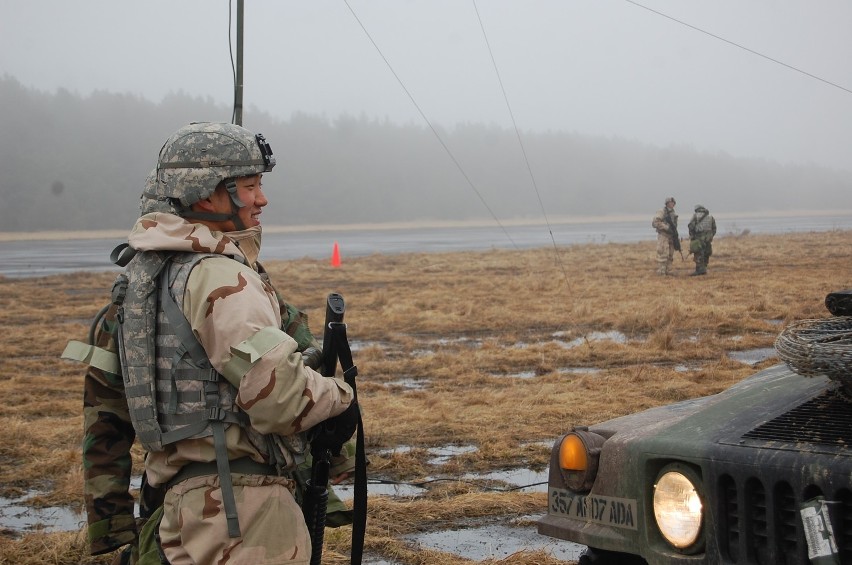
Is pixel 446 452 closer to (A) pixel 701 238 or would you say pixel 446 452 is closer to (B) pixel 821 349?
(B) pixel 821 349

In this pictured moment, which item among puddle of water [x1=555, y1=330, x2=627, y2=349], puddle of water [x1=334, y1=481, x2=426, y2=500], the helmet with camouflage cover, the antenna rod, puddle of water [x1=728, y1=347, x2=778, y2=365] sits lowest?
puddle of water [x1=334, y1=481, x2=426, y2=500]

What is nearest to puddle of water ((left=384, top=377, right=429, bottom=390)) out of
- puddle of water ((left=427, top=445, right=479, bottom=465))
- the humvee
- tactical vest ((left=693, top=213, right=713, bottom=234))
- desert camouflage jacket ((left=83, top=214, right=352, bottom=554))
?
puddle of water ((left=427, top=445, right=479, bottom=465))

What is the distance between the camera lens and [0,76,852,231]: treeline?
94.2 meters

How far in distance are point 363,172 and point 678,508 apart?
118m

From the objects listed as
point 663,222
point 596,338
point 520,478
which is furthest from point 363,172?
point 520,478

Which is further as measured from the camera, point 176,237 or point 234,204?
point 234,204

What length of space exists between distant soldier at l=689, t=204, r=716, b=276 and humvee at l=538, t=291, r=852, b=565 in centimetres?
1994

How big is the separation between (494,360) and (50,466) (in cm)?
596

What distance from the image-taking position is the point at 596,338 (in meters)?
14.2

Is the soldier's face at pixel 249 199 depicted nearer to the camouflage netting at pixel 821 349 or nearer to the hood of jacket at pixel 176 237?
the hood of jacket at pixel 176 237

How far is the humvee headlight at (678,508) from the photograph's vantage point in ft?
10.00

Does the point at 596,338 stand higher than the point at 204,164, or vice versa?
the point at 204,164

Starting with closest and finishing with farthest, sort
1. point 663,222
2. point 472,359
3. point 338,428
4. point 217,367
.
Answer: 1. point 217,367
2. point 338,428
3. point 472,359
4. point 663,222

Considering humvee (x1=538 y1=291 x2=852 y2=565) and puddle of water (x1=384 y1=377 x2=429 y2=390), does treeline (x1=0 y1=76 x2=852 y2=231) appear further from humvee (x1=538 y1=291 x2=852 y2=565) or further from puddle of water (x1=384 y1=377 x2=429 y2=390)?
humvee (x1=538 y1=291 x2=852 y2=565)
